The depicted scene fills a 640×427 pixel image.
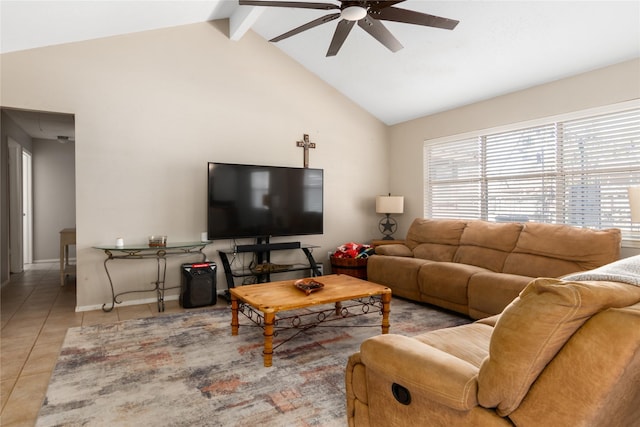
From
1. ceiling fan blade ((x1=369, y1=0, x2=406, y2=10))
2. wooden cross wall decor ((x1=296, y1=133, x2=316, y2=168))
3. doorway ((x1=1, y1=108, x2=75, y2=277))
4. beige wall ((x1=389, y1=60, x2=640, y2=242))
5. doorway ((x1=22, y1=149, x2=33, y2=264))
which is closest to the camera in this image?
ceiling fan blade ((x1=369, y1=0, x2=406, y2=10))

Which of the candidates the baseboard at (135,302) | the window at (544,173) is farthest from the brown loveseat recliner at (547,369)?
the baseboard at (135,302)

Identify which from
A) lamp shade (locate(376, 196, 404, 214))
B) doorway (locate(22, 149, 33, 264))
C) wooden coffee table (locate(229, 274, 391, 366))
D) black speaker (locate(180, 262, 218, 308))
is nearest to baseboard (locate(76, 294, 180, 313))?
black speaker (locate(180, 262, 218, 308))

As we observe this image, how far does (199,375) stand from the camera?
243 centimetres

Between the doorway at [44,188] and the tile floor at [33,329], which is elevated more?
the doorway at [44,188]

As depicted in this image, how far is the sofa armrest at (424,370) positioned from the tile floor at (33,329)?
6.00 ft

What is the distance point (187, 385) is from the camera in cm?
230

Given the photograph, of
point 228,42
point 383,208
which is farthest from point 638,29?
point 228,42

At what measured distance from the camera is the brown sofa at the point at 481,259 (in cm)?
330

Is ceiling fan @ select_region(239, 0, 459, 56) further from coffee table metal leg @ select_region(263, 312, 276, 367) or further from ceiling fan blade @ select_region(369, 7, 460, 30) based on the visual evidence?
coffee table metal leg @ select_region(263, 312, 276, 367)

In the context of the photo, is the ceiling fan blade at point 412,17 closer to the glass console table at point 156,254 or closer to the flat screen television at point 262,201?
the flat screen television at point 262,201

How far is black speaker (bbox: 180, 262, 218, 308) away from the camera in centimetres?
403

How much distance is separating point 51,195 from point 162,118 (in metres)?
4.65

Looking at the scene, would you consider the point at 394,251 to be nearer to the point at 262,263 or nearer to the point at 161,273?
the point at 262,263

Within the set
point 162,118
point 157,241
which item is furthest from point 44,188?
point 157,241
